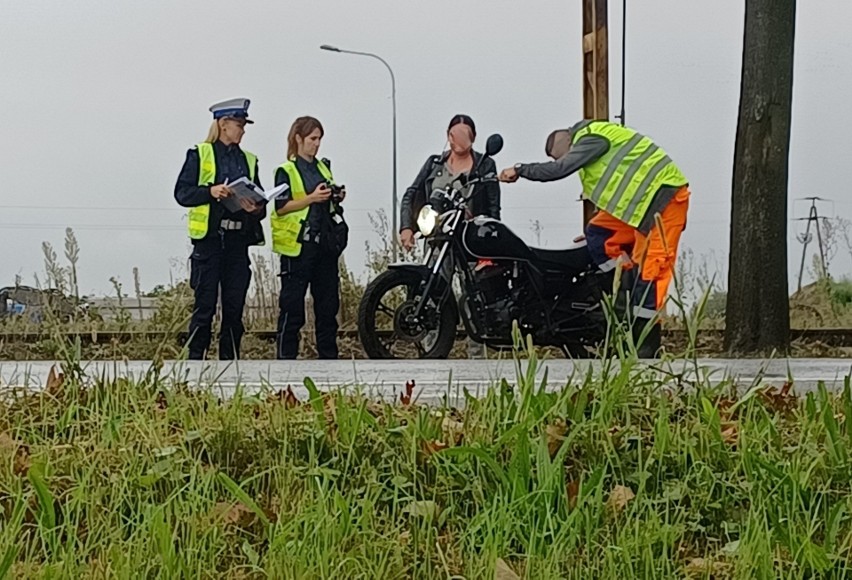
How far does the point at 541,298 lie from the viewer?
6445 mm

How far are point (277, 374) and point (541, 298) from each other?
2.35m

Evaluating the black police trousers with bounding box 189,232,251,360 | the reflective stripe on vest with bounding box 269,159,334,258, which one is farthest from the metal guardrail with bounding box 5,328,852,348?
the reflective stripe on vest with bounding box 269,159,334,258

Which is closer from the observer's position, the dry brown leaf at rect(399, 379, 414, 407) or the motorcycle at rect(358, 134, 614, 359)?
the dry brown leaf at rect(399, 379, 414, 407)

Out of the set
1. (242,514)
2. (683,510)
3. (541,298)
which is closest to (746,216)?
(541,298)

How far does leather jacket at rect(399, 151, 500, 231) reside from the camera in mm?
6848

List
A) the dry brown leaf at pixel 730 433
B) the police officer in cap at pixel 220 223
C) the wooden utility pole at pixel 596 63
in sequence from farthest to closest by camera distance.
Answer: the wooden utility pole at pixel 596 63, the police officer in cap at pixel 220 223, the dry brown leaf at pixel 730 433

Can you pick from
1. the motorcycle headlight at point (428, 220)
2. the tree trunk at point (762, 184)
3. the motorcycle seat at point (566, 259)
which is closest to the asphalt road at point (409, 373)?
the tree trunk at point (762, 184)

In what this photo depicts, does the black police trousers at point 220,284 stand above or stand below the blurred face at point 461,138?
below

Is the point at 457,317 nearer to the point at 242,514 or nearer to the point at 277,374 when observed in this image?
the point at 277,374

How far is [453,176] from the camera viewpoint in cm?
691

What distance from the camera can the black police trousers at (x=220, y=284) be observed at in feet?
21.5

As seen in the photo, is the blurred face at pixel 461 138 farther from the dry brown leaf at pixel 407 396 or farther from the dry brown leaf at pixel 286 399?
the dry brown leaf at pixel 286 399

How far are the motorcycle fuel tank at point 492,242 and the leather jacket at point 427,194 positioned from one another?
428 millimetres

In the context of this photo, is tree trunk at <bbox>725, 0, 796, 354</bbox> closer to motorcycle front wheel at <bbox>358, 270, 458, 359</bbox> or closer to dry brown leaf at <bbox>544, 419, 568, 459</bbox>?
motorcycle front wheel at <bbox>358, 270, 458, 359</bbox>
